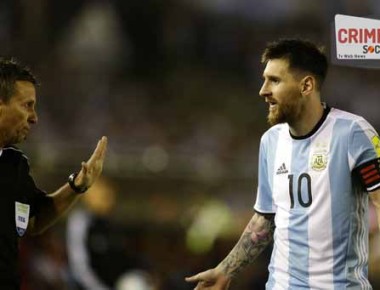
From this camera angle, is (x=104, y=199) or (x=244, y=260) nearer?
(x=244, y=260)

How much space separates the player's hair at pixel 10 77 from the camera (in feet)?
13.3

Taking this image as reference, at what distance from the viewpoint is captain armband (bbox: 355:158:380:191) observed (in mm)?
3943

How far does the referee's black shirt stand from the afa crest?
4.02ft

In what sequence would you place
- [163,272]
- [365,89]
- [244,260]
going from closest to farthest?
[244,260] → [163,272] → [365,89]

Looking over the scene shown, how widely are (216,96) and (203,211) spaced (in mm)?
2256

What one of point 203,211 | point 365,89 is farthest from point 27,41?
point 365,89

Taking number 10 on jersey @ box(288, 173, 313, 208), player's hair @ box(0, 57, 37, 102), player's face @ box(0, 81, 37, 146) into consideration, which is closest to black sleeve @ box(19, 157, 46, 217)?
player's face @ box(0, 81, 37, 146)

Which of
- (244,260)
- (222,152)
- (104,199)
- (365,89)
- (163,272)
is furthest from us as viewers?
(365,89)

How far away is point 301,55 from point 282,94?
8.4 inches

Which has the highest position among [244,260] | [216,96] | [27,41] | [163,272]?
[27,41]

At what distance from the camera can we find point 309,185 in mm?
4102

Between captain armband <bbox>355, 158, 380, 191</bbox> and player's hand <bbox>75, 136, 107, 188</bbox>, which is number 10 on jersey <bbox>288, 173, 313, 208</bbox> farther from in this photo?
player's hand <bbox>75, 136, 107, 188</bbox>

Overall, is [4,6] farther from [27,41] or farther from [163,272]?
[163,272]

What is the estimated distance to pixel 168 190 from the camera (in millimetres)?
9477
